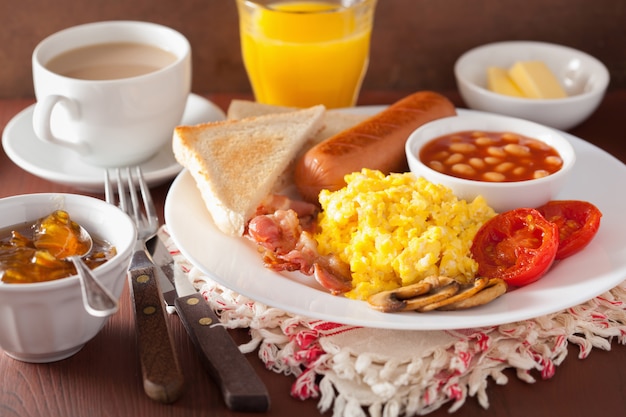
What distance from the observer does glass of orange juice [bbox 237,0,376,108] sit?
9.42 ft

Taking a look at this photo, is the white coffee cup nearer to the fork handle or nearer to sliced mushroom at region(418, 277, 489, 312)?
the fork handle

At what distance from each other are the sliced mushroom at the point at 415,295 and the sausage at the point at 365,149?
1.92 ft

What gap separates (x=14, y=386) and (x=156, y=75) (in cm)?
120

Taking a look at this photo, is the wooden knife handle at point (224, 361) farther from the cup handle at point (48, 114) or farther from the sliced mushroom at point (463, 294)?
the cup handle at point (48, 114)

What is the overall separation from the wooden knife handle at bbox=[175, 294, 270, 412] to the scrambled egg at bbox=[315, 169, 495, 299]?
353mm

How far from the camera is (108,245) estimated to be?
191 cm

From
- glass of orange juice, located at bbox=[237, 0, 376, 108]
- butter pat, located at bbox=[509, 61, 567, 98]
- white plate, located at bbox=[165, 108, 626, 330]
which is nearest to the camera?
white plate, located at bbox=[165, 108, 626, 330]

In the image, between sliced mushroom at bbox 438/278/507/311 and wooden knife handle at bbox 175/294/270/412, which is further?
sliced mushroom at bbox 438/278/507/311

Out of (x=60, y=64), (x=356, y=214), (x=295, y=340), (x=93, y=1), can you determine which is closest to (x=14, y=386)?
(x=295, y=340)

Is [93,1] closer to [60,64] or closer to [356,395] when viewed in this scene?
[60,64]

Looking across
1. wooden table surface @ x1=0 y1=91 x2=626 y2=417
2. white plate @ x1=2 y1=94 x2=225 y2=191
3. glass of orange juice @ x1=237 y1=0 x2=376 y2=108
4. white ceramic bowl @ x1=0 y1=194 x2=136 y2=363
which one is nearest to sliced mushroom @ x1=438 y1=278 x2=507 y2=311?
wooden table surface @ x1=0 y1=91 x2=626 y2=417

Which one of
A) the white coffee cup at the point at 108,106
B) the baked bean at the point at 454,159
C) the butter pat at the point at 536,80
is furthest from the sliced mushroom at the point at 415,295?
the butter pat at the point at 536,80

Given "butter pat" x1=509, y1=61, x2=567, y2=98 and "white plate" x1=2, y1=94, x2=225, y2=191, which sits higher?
"butter pat" x1=509, y1=61, x2=567, y2=98

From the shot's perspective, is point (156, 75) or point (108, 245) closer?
point (108, 245)
